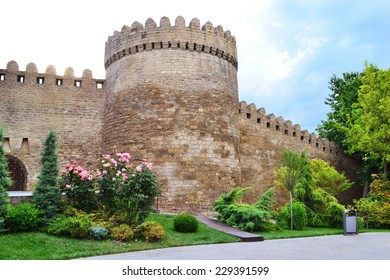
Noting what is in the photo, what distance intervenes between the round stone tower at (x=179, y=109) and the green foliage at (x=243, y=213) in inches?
74.6

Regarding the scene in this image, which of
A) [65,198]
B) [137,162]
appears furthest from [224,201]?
[65,198]

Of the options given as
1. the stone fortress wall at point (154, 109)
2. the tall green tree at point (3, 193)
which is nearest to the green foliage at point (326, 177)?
the stone fortress wall at point (154, 109)

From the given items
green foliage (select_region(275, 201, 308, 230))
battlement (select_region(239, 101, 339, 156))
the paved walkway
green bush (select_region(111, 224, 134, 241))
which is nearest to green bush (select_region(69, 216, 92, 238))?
green bush (select_region(111, 224, 134, 241))

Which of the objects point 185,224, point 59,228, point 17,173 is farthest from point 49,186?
point 17,173

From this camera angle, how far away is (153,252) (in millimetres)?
10203

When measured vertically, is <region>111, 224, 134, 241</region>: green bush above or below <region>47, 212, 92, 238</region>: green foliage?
below

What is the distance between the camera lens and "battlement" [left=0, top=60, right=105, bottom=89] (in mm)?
20797

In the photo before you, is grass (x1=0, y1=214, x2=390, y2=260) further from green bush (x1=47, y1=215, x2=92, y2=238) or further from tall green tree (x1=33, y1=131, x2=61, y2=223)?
tall green tree (x1=33, y1=131, x2=61, y2=223)

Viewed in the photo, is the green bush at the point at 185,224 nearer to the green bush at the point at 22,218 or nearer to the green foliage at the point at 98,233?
the green foliage at the point at 98,233

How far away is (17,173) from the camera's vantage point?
20094 millimetres

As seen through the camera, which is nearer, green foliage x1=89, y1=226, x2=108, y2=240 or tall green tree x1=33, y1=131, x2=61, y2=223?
green foliage x1=89, y1=226, x2=108, y2=240

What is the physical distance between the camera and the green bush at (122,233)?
11477mm

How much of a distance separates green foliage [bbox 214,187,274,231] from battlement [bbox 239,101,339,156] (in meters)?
8.16

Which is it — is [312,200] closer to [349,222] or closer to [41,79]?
[349,222]
